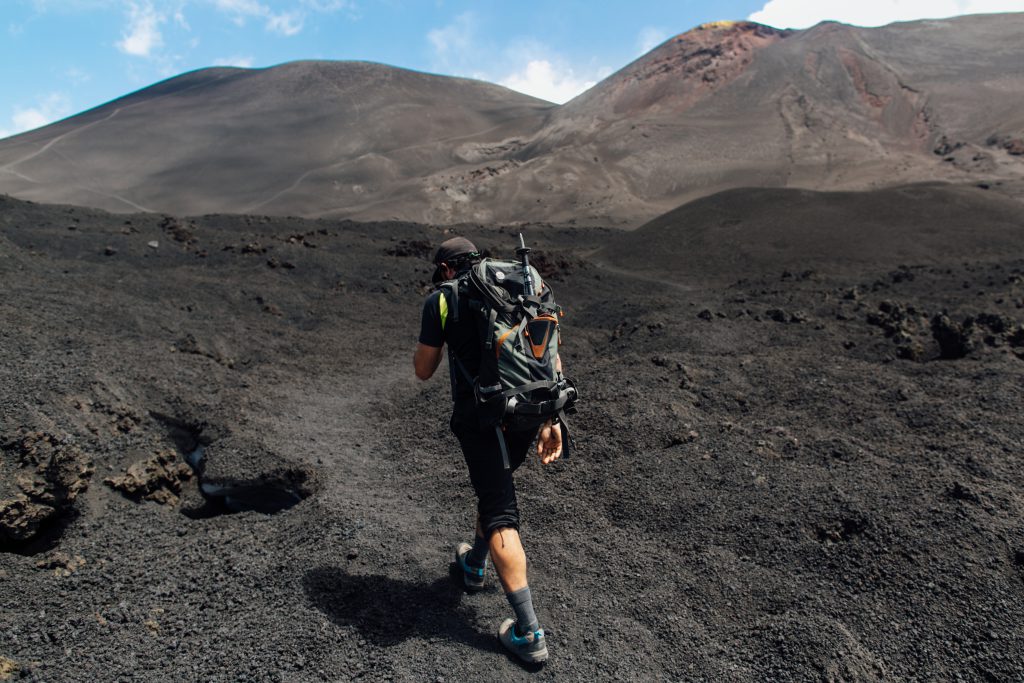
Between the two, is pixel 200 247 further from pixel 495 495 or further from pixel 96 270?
pixel 495 495

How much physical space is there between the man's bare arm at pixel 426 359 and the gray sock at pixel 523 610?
1036mm

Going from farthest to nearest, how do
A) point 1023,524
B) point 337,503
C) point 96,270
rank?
point 96,270 < point 337,503 < point 1023,524

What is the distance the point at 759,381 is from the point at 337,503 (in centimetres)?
474

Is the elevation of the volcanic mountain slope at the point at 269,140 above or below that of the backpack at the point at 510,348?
above

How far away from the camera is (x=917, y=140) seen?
132 ft

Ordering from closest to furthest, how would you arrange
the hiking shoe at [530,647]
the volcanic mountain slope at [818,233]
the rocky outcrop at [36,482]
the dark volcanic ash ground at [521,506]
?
the hiking shoe at [530,647] < the dark volcanic ash ground at [521,506] < the rocky outcrop at [36,482] < the volcanic mountain slope at [818,233]

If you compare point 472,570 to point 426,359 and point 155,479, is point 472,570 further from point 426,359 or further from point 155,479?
point 155,479

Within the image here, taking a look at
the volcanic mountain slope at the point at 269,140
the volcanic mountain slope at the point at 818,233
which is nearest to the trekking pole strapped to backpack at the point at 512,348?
the volcanic mountain slope at the point at 818,233

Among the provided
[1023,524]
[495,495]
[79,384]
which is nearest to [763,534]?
[1023,524]

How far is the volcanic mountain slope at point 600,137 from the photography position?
37938 millimetres

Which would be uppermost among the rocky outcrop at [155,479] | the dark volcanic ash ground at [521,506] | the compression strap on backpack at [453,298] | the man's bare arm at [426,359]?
the compression strap on backpack at [453,298]

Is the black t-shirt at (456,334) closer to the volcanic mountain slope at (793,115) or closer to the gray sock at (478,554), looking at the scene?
the gray sock at (478,554)

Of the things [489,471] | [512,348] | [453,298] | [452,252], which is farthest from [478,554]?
[452,252]

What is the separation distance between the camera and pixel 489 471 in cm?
286
